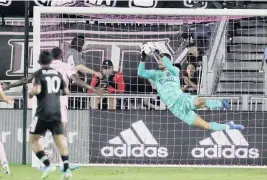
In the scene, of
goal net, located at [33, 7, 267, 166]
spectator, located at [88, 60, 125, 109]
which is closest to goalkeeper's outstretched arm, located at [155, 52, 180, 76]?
goal net, located at [33, 7, 267, 166]

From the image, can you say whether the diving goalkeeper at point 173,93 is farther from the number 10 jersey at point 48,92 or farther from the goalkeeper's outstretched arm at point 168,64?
the number 10 jersey at point 48,92

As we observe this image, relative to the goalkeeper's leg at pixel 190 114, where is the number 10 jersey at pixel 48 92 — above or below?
above

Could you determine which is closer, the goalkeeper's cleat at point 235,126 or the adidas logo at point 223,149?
the goalkeeper's cleat at point 235,126

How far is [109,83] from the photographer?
20484mm

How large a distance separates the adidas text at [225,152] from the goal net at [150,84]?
21 millimetres

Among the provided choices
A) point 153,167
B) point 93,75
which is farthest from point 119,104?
point 153,167

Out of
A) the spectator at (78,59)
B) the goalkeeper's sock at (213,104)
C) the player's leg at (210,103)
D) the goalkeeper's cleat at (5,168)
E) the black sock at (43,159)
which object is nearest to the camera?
the black sock at (43,159)

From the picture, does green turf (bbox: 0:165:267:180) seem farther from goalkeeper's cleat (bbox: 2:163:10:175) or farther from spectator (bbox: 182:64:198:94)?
spectator (bbox: 182:64:198:94)

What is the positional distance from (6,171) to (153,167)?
388 cm

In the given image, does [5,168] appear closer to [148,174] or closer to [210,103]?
[148,174]

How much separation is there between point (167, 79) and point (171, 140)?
141cm

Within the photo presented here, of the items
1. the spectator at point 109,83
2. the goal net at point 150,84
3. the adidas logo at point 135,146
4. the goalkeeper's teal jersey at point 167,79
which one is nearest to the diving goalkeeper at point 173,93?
the goalkeeper's teal jersey at point 167,79

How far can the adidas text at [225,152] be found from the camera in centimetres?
1923

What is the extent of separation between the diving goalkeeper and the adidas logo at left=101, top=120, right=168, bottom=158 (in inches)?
31.2
